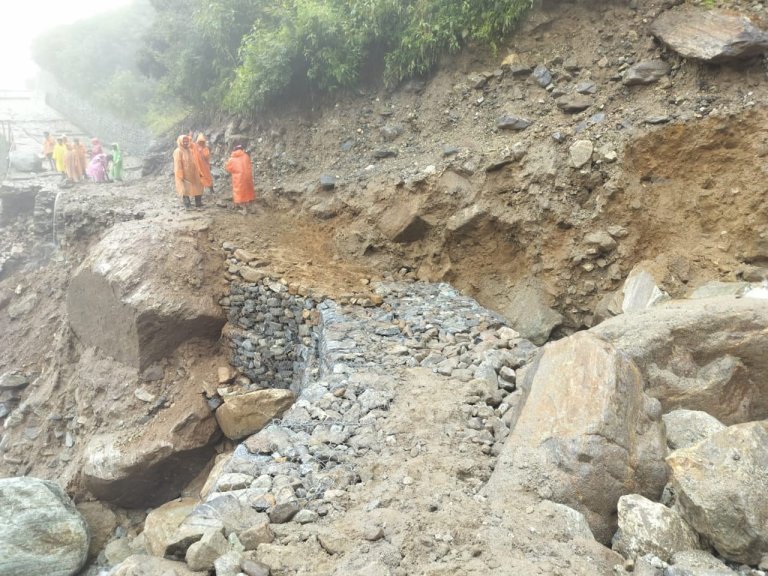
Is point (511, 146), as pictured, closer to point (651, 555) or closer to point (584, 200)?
point (584, 200)

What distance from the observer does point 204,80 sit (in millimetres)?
13523

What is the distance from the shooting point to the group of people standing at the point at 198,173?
31.0 ft

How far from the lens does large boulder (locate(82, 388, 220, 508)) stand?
7078 millimetres

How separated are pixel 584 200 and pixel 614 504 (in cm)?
481

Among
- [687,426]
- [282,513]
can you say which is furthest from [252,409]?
[687,426]

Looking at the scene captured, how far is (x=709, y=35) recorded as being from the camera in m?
6.71

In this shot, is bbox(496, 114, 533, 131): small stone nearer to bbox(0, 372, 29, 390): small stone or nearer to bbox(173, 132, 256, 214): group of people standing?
bbox(173, 132, 256, 214): group of people standing

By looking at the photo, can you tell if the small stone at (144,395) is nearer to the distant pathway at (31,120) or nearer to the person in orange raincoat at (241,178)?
the person in orange raincoat at (241,178)

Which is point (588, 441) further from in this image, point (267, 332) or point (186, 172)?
point (186, 172)

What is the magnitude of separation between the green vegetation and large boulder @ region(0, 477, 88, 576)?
26.1 ft

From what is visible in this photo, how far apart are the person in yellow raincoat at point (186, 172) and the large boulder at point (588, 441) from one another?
7864 millimetres

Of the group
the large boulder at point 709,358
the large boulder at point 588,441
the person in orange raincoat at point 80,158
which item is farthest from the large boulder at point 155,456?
the person in orange raincoat at point 80,158

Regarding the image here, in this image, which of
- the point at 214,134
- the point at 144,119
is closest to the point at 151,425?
the point at 214,134

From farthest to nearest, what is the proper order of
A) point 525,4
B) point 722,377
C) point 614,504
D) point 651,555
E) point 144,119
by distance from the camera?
point 144,119 < point 525,4 < point 722,377 < point 614,504 < point 651,555
